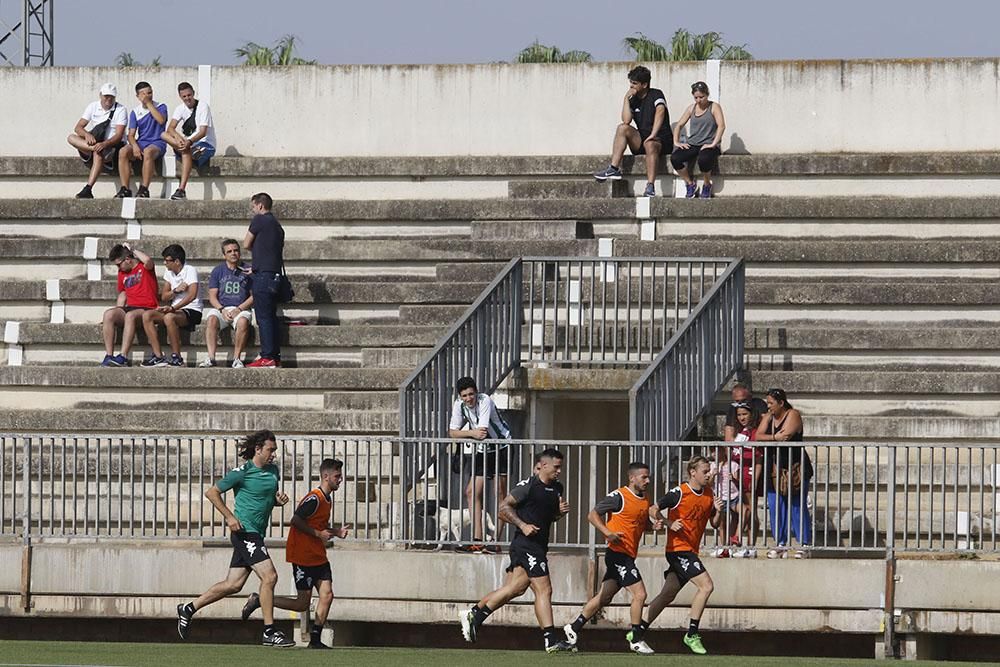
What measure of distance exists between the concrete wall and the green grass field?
31.1 feet

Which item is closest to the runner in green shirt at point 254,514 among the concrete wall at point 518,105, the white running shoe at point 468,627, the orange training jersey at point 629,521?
the white running shoe at point 468,627

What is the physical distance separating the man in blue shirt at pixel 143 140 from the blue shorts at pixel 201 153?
344mm

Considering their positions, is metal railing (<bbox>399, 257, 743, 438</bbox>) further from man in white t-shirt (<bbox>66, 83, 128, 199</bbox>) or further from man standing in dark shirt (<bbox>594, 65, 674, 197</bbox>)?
man in white t-shirt (<bbox>66, 83, 128, 199</bbox>)

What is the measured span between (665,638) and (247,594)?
11.0 ft

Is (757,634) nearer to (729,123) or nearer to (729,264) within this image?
(729,264)

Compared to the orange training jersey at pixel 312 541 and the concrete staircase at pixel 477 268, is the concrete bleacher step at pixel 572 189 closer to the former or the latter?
Result: the concrete staircase at pixel 477 268

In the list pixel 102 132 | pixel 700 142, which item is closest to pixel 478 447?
pixel 700 142

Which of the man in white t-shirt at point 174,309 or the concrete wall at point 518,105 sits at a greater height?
the concrete wall at point 518,105

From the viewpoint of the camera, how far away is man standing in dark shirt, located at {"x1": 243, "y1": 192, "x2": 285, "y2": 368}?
1950 cm

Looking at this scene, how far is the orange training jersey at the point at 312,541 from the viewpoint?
48.3 ft

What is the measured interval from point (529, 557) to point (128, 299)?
7189mm

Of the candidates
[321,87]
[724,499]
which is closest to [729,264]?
[724,499]

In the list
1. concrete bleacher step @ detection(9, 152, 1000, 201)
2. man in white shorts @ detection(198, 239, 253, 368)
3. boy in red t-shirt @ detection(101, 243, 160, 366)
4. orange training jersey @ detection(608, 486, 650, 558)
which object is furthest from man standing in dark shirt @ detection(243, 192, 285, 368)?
orange training jersey @ detection(608, 486, 650, 558)

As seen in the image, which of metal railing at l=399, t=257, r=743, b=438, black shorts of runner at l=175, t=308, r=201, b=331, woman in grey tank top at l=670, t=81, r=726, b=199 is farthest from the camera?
woman in grey tank top at l=670, t=81, r=726, b=199
